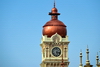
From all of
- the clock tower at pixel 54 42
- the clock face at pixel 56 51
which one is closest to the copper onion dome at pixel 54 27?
the clock tower at pixel 54 42

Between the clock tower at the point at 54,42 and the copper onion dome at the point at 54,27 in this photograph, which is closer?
the clock tower at the point at 54,42

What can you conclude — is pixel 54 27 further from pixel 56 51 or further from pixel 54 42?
pixel 56 51

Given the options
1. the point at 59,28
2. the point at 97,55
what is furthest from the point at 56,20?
the point at 97,55

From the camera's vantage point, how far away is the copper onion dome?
7160 inches

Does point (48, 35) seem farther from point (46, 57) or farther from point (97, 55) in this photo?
point (97, 55)

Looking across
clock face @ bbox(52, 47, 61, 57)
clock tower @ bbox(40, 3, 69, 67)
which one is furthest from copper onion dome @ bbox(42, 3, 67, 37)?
clock face @ bbox(52, 47, 61, 57)

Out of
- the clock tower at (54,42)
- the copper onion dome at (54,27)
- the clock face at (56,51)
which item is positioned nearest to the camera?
the clock tower at (54,42)

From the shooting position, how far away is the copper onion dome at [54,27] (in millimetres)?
181875

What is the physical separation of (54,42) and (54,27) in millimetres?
3533

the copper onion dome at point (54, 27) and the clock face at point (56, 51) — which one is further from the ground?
the copper onion dome at point (54, 27)

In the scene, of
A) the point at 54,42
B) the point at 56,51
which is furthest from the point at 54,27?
the point at 56,51

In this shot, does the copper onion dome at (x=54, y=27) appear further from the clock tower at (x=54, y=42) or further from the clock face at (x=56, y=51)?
the clock face at (x=56, y=51)

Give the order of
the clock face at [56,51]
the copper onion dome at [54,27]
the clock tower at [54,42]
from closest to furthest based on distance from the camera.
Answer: the clock tower at [54,42] < the clock face at [56,51] < the copper onion dome at [54,27]

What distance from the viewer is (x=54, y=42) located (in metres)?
182
